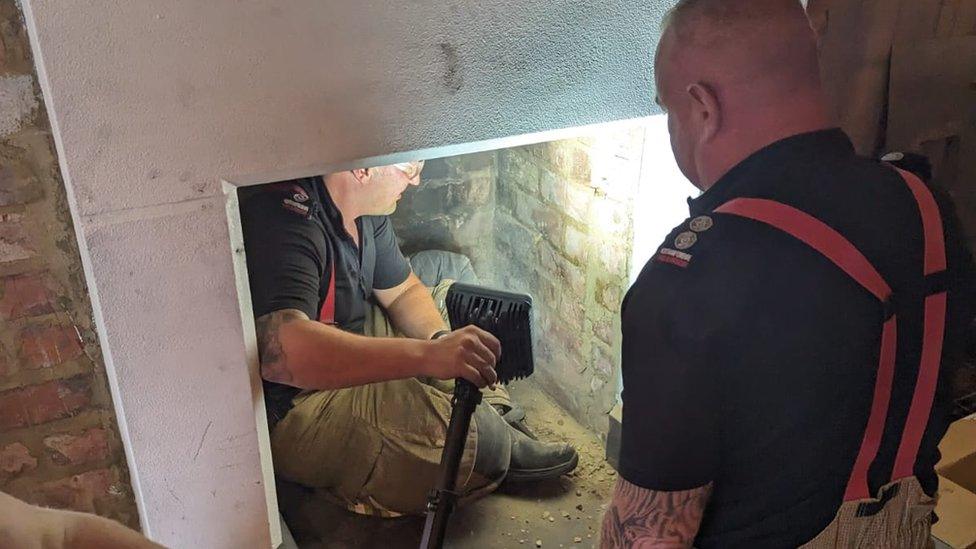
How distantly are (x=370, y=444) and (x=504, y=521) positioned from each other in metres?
0.35

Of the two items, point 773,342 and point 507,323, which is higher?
point 773,342

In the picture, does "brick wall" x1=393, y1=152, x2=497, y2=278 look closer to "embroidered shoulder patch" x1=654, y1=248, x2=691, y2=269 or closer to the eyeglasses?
the eyeglasses

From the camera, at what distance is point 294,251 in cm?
136

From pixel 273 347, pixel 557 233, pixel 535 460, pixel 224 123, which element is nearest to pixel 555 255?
pixel 557 233

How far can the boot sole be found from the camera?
68.7 inches

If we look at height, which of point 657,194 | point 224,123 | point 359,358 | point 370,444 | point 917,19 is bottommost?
point 370,444

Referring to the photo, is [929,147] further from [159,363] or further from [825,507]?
[159,363]

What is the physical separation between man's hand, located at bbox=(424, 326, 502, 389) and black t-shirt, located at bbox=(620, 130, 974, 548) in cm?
47

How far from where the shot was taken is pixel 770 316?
747mm

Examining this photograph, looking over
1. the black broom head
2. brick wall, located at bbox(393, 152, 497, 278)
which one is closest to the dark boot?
the black broom head

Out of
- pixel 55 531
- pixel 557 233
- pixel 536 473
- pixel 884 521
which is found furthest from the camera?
pixel 557 233

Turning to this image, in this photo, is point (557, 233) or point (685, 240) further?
point (557, 233)

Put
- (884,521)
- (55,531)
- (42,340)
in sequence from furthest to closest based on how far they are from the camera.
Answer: (42,340) < (884,521) < (55,531)

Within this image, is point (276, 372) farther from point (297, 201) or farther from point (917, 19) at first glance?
point (917, 19)
